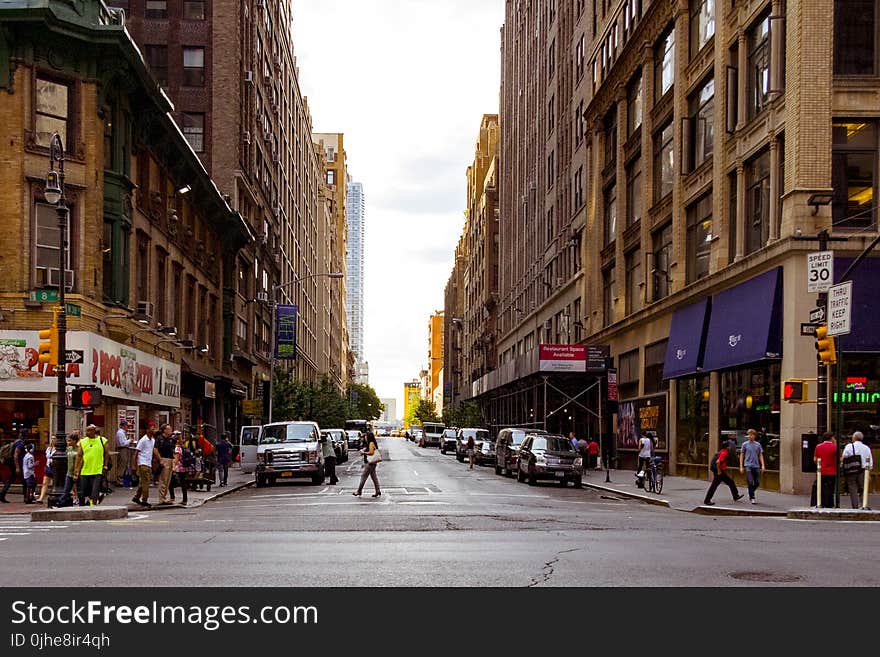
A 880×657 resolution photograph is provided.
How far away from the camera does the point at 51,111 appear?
100 ft

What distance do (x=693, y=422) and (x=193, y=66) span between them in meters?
36.1

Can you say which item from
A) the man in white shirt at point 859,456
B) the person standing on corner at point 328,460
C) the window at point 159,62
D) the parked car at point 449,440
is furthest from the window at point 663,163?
the parked car at point 449,440

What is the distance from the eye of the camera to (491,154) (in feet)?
455

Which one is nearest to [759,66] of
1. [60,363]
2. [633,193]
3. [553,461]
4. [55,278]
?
[553,461]

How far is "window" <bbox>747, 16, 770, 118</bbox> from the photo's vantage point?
108 feet

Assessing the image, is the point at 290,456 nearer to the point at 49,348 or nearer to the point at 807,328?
the point at 49,348

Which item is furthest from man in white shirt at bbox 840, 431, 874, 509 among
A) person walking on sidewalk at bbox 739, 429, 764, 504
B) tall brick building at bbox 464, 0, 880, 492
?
person walking on sidewalk at bbox 739, 429, 764, 504

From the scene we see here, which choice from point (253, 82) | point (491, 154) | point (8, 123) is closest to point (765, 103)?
point (8, 123)

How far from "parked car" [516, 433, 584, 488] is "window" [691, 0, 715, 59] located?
16.6 metres

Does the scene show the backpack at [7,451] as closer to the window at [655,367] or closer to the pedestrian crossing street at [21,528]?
the pedestrian crossing street at [21,528]

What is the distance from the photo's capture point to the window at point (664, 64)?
145ft

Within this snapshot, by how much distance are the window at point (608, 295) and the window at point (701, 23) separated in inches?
618
